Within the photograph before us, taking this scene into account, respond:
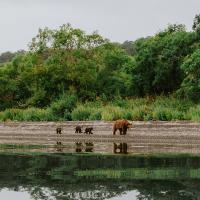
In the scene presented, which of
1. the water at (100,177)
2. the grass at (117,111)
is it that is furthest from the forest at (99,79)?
the water at (100,177)

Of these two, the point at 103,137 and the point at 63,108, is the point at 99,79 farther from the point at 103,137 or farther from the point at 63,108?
the point at 103,137

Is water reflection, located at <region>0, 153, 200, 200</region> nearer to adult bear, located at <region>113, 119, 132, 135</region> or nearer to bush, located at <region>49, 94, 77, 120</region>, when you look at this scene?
adult bear, located at <region>113, 119, 132, 135</region>

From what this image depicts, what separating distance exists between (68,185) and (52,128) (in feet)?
77.4

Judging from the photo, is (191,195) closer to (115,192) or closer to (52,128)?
(115,192)

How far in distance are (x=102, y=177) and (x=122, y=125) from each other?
53.1 ft

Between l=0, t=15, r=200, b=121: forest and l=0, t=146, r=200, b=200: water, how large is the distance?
1409cm

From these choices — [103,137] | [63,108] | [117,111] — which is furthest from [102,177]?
[63,108]

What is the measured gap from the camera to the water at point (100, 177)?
444 inches

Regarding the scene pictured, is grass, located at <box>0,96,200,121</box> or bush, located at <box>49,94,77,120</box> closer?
grass, located at <box>0,96,200,121</box>

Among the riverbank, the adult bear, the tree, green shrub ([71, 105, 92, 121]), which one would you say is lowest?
the riverbank

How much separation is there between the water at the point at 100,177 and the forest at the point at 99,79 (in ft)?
46.2

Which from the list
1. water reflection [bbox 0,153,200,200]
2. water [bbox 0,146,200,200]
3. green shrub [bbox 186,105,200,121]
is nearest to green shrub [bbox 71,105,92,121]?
green shrub [bbox 186,105,200,121]

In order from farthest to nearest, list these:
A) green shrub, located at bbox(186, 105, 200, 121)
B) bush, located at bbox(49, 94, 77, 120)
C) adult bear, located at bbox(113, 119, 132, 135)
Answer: bush, located at bbox(49, 94, 77, 120) < adult bear, located at bbox(113, 119, 132, 135) < green shrub, located at bbox(186, 105, 200, 121)

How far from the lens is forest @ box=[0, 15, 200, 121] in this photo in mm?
35562
